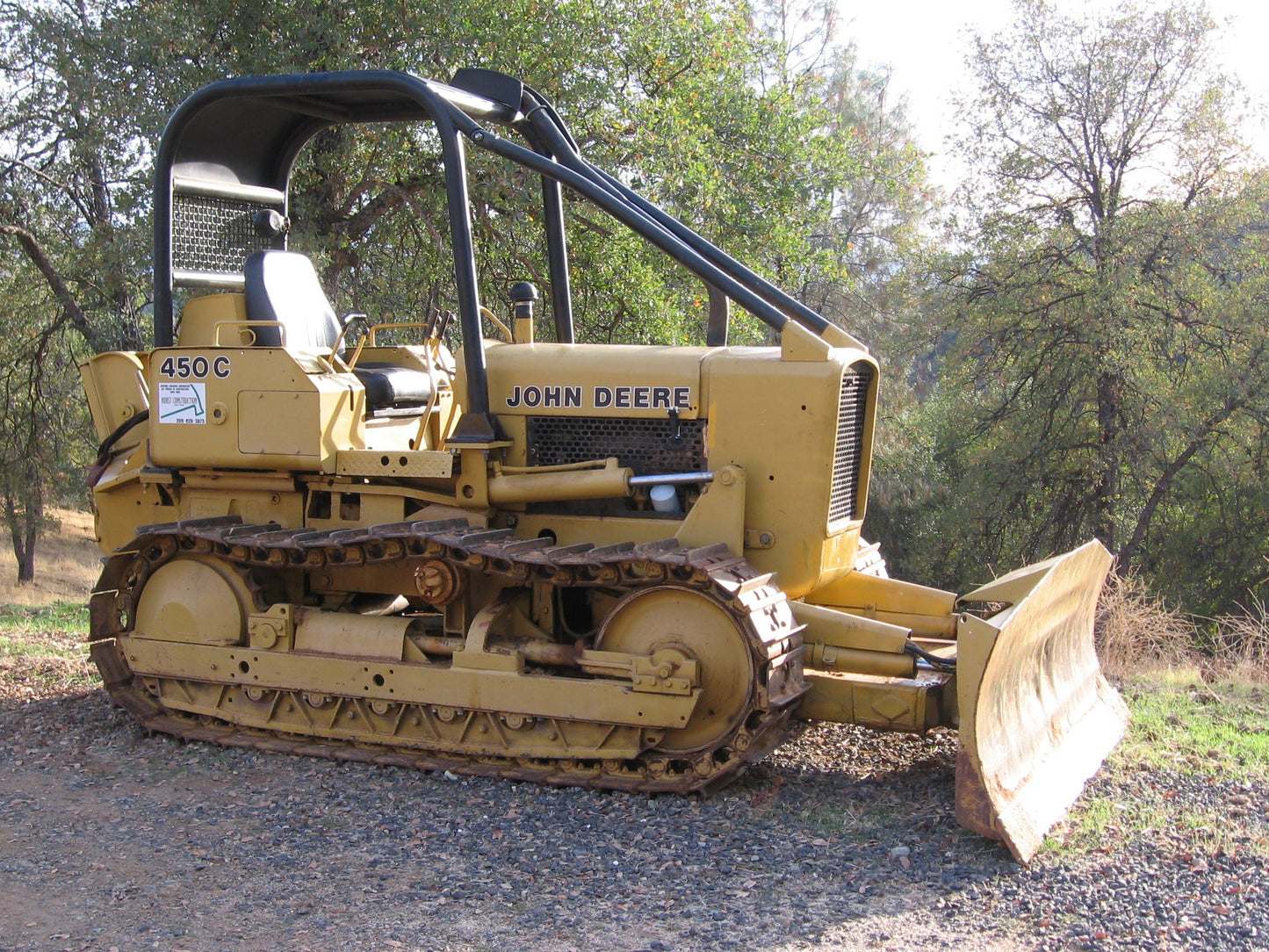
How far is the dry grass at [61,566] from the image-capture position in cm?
1706

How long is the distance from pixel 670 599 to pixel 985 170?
516 inches

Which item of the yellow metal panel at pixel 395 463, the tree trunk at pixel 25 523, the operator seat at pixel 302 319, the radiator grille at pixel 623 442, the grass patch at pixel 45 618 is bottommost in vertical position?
the tree trunk at pixel 25 523

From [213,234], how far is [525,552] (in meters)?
3.23

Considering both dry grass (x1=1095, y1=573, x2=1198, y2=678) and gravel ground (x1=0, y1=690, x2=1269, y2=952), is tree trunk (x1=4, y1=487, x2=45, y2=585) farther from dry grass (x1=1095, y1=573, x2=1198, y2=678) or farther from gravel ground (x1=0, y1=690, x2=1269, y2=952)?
dry grass (x1=1095, y1=573, x2=1198, y2=678)

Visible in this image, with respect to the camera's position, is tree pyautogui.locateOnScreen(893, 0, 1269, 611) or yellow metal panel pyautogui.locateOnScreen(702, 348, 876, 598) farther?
tree pyautogui.locateOnScreen(893, 0, 1269, 611)

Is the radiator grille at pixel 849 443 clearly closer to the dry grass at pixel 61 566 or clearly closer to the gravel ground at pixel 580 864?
the gravel ground at pixel 580 864

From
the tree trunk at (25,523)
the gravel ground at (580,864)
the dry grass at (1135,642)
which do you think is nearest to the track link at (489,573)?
the gravel ground at (580,864)

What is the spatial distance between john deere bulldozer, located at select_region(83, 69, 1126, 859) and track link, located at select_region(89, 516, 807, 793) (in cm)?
2

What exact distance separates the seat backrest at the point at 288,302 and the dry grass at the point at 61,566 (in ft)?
30.7

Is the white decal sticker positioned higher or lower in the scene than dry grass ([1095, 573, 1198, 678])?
higher

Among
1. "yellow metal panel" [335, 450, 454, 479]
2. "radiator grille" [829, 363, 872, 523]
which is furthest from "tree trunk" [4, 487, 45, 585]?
"radiator grille" [829, 363, 872, 523]

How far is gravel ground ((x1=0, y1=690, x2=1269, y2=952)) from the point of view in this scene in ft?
12.9

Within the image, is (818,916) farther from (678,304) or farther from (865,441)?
(678,304)

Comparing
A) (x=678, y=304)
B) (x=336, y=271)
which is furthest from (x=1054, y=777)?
(x=336, y=271)
